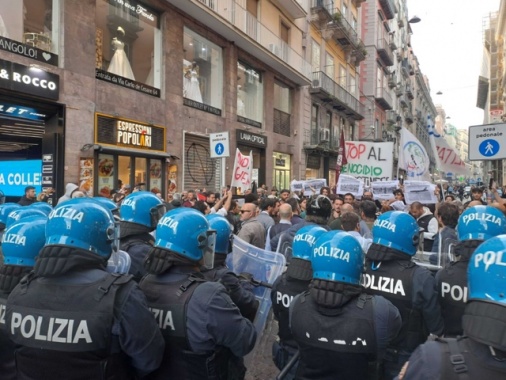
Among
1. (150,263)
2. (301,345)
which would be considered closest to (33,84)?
(150,263)

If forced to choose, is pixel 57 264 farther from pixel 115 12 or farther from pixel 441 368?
pixel 115 12

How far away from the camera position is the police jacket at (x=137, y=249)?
359cm

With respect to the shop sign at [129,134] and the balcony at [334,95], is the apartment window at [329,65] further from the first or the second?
the shop sign at [129,134]

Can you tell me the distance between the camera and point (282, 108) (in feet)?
69.8

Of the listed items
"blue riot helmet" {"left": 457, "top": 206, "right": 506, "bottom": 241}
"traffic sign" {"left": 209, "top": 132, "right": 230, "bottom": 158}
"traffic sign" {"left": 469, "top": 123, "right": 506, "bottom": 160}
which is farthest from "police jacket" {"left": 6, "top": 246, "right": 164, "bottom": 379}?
"traffic sign" {"left": 209, "top": 132, "right": 230, "bottom": 158}

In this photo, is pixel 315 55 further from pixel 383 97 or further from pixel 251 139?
pixel 383 97

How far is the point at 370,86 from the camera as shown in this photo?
36.8 metres

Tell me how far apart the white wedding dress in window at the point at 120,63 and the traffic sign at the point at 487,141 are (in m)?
8.83

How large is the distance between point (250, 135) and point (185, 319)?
15.7m

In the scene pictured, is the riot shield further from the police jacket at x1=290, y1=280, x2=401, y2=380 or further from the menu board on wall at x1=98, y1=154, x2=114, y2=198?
the menu board on wall at x1=98, y1=154, x2=114, y2=198

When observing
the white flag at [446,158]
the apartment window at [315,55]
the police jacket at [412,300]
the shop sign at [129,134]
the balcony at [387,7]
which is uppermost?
the balcony at [387,7]

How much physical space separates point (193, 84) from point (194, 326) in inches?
523

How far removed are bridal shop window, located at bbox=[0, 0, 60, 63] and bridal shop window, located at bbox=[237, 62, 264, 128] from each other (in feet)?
27.3

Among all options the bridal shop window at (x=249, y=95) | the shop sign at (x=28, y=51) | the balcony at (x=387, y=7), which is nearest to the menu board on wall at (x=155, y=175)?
the shop sign at (x=28, y=51)
